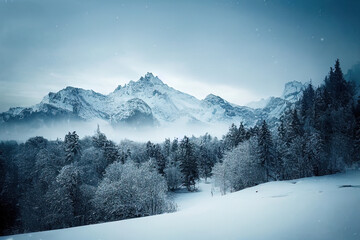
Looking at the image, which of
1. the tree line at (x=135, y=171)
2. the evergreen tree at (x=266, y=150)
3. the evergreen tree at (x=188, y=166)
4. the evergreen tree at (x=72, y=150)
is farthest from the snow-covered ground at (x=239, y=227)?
the evergreen tree at (x=188, y=166)

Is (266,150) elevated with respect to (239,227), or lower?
elevated

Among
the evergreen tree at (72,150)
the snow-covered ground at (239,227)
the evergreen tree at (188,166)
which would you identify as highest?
the evergreen tree at (72,150)

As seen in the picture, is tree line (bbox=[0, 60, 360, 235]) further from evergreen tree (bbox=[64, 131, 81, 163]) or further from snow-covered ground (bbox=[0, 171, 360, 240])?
snow-covered ground (bbox=[0, 171, 360, 240])

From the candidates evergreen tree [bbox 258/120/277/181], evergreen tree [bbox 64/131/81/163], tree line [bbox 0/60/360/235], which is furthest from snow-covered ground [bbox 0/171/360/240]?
evergreen tree [bbox 64/131/81/163]

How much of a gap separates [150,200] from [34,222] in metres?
16.7

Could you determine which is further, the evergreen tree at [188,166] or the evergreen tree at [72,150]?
the evergreen tree at [188,166]

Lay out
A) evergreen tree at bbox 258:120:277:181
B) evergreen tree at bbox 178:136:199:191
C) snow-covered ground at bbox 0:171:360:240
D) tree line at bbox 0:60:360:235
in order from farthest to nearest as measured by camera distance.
Answer: evergreen tree at bbox 178:136:199:191 → evergreen tree at bbox 258:120:277:181 → tree line at bbox 0:60:360:235 → snow-covered ground at bbox 0:171:360:240

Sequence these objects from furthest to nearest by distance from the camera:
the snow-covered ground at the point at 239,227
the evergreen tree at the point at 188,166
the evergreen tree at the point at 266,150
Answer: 1. the evergreen tree at the point at 188,166
2. the evergreen tree at the point at 266,150
3. the snow-covered ground at the point at 239,227

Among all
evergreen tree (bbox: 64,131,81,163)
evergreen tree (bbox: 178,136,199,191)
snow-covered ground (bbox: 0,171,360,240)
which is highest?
evergreen tree (bbox: 64,131,81,163)

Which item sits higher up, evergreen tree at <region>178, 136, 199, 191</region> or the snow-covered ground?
the snow-covered ground

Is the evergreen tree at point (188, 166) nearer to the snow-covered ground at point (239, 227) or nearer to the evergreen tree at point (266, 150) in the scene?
the evergreen tree at point (266, 150)

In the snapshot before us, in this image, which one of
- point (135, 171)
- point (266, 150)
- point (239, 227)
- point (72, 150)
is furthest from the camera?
point (72, 150)

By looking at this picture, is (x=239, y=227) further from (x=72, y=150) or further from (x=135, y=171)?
(x=72, y=150)

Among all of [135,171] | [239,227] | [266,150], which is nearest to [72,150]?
[135,171]
